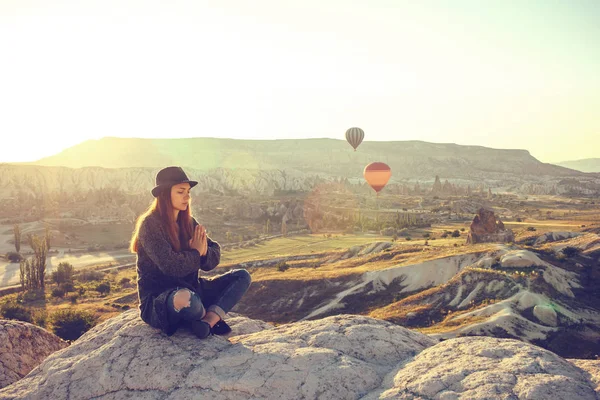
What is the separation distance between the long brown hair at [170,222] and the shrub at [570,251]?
29.4 metres

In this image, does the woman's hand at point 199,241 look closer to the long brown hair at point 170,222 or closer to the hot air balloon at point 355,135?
the long brown hair at point 170,222

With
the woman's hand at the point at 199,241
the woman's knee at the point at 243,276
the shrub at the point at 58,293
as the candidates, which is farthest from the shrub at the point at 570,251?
the shrub at the point at 58,293

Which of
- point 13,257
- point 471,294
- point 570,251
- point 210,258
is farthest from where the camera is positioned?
point 13,257

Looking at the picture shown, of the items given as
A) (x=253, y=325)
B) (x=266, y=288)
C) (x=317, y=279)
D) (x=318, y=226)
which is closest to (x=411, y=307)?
(x=317, y=279)

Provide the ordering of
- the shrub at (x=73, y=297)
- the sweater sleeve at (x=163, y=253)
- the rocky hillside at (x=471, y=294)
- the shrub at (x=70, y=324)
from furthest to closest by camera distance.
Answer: the shrub at (x=73, y=297), the shrub at (x=70, y=324), the rocky hillside at (x=471, y=294), the sweater sleeve at (x=163, y=253)

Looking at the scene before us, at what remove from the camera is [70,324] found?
21.7 meters

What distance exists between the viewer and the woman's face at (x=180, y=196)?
566 centimetres

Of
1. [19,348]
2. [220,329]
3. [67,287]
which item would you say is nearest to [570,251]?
[220,329]

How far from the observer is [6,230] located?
241 feet

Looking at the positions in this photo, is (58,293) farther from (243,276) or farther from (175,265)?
(175,265)

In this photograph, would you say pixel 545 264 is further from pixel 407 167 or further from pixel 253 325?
pixel 407 167

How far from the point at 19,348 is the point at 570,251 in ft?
101

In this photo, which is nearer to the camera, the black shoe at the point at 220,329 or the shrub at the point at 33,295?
the black shoe at the point at 220,329

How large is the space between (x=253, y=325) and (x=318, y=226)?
6771 centimetres
